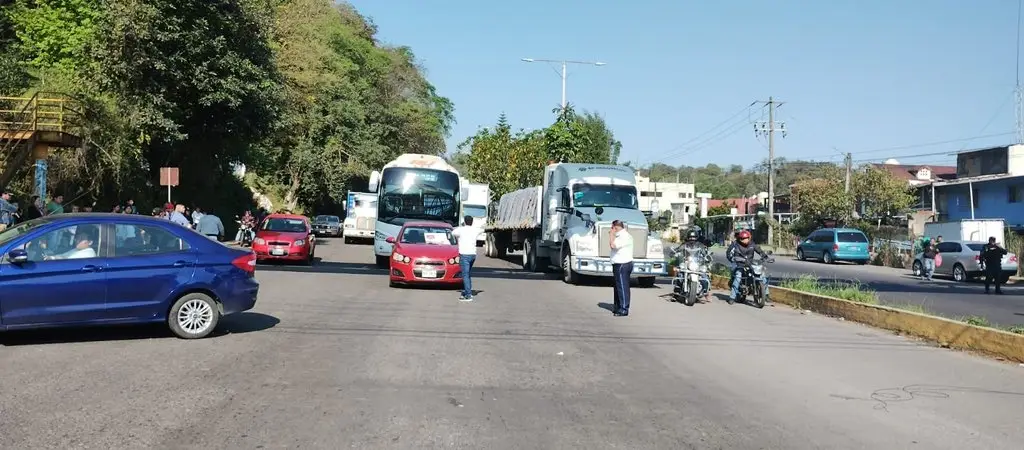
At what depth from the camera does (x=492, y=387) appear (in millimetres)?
7938

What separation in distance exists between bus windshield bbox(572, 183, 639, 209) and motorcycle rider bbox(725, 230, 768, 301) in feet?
17.9

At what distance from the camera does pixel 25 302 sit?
9008mm

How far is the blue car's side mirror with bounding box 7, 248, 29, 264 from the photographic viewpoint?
29.1 feet

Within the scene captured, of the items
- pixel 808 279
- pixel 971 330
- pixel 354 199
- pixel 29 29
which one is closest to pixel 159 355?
pixel 971 330

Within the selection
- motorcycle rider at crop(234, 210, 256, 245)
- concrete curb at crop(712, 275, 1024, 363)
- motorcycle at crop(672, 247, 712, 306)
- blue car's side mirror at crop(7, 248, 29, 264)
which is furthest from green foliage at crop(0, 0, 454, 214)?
concrete curb at crop(712, 275, 1024, 363)

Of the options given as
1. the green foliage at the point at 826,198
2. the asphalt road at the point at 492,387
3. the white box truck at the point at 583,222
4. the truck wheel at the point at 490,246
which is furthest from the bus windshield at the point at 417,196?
the green foliage at the point at 826,198


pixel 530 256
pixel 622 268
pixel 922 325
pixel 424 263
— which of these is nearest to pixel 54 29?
pixel 530 256

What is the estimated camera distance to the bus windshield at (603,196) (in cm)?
2234

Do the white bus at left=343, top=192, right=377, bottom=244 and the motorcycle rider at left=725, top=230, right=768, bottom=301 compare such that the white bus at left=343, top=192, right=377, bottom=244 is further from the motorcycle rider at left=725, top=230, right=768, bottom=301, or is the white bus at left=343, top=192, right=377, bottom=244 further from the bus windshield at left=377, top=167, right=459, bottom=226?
the motorcycle rider at left=725, top=230, right=768, bottom=301

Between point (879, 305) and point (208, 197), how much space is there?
3679 cm

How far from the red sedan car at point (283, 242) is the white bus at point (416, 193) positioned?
2.14 meters

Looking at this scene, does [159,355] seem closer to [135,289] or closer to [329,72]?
[135,289]

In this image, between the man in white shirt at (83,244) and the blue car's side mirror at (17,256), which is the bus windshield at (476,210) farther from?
the blue car's side mirror at (17,256)

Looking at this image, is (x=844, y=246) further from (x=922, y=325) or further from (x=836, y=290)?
(x=922, y=325)
